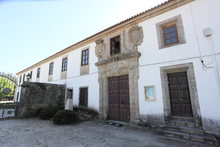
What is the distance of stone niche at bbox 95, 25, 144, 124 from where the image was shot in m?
6.41

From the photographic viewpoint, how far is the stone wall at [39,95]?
327 inches

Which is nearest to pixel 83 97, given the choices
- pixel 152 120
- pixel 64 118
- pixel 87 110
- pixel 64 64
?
pixel 87 110

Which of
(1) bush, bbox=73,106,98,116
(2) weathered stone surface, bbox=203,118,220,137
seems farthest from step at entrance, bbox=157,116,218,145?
(1) bush, bbox=73,106,98,116

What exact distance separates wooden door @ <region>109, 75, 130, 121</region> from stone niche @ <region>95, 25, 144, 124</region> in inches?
12.1

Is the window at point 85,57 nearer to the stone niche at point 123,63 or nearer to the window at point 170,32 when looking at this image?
the stone niche at point 123,63

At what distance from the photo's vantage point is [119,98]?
7.13 m

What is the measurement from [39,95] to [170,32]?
10449 mm

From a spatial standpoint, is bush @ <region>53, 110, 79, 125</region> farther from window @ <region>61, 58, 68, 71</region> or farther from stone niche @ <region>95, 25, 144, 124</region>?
window @ <region>61, 58, 68, 71</region>

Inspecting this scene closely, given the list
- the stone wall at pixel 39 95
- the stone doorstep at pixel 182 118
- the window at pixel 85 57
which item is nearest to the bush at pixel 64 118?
the stone wall at pixel 39 95

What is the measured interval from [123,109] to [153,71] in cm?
293

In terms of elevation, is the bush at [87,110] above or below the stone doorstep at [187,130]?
above

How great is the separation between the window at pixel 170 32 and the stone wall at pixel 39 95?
31.0 feet

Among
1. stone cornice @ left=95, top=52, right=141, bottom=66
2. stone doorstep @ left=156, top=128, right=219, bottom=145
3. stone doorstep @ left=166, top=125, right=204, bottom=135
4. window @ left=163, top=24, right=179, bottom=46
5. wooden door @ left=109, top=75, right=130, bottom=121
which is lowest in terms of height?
stone doorstep @ left=156, top=128, right=219, bottom=145

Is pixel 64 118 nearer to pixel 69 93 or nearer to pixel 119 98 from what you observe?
pixel 119 98
